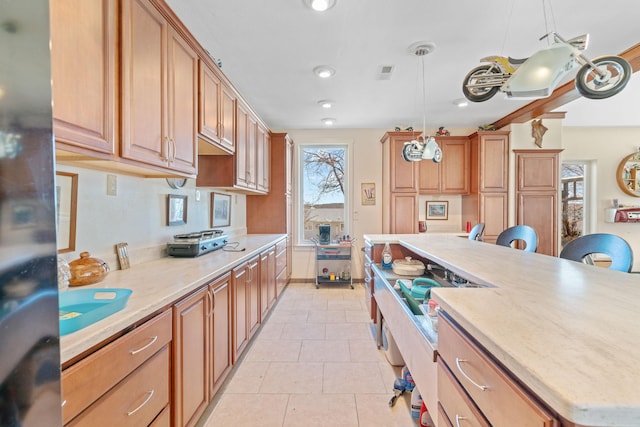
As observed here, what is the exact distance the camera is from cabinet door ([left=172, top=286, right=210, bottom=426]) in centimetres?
133

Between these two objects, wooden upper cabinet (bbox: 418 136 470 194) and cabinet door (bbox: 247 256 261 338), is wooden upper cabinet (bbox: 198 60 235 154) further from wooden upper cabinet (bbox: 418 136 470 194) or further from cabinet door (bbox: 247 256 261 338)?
wooden upper cabinet (bbox: 418 136 470 194)

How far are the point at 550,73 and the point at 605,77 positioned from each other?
44 cm

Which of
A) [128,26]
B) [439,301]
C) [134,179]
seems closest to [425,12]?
[128,26]

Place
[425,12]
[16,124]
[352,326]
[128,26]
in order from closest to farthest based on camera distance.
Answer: [16,124]
[128,26]
[425,12]
[352,326]

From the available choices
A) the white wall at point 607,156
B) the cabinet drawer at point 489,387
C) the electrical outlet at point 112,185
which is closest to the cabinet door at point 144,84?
the electrical outlet at point 112,185

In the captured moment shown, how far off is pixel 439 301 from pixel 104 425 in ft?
4.02

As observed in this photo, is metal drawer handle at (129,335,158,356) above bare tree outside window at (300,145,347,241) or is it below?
below

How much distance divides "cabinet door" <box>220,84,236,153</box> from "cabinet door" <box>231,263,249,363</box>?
1.15m

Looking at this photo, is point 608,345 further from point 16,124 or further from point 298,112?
point 298,112

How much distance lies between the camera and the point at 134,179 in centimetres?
193

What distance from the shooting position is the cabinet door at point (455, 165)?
472cm

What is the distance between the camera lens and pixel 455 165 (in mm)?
4730

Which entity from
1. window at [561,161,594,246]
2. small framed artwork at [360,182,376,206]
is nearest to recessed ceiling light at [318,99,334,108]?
small framed artwork at [360,182,376,206]

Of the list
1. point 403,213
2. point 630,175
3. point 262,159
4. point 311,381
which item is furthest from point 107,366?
point 630,175
